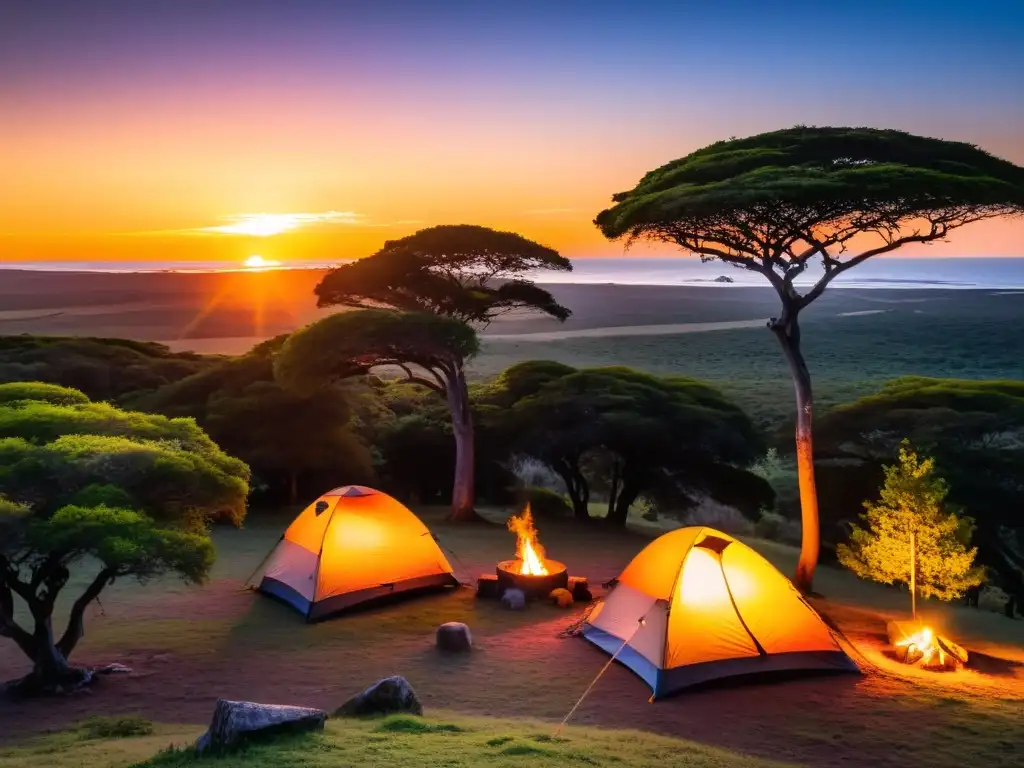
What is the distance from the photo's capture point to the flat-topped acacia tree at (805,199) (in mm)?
12945

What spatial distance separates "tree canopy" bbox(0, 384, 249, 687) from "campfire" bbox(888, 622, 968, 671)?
965 centimetres

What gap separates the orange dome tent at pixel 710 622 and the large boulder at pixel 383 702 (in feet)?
10.2

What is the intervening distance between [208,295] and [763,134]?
2930 inches

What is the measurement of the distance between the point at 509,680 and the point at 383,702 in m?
2.30

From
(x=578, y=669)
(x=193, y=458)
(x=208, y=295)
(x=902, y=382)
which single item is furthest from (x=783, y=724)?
(x=208, y=295)

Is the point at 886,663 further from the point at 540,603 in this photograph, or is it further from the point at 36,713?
the point at 36,713

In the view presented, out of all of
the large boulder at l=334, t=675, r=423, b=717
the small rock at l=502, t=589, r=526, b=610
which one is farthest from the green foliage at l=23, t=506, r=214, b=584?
the small rock at l=502, t=589, r=526, b=610

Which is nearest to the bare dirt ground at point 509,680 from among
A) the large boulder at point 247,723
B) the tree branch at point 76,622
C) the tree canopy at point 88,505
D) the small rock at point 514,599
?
→ the small rock at point 514,599

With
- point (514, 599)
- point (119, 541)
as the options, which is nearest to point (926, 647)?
point (514, 599)

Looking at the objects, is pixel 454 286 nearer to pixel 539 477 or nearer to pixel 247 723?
pixel 247 723

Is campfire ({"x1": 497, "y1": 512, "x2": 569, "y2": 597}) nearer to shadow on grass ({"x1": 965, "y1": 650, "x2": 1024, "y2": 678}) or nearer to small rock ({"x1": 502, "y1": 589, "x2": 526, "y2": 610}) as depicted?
small rock ({"x1": 502, "y1": 589, "x2": 526, "y2": 610})

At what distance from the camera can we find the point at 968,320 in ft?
284

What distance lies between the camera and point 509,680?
1027 cm

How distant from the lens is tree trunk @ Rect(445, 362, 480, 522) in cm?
2214
